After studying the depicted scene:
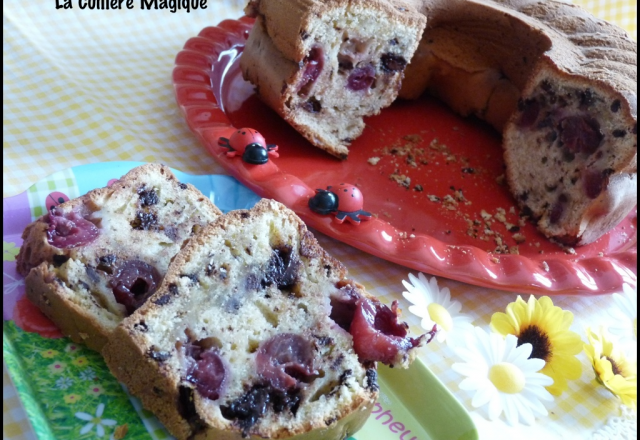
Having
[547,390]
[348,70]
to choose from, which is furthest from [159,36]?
[547,390]

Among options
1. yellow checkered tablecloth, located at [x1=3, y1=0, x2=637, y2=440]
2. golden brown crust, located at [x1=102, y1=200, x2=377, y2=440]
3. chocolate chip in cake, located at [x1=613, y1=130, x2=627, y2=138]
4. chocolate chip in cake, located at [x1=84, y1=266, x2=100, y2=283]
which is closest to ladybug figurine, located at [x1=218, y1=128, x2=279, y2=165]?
yellow checkered tablecloth, located at [x1=3, y1=0, x2=637, y2=440]

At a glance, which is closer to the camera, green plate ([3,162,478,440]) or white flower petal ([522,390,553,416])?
green plate ([3,162,478,440])

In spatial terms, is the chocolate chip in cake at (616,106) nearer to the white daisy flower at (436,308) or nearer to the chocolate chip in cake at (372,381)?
the white daisy flower at (436,308)

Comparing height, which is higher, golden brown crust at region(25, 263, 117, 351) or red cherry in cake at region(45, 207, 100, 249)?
red cherry in cake at region(45, 207, 100, 249)

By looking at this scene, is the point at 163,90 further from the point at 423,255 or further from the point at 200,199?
the point at 423,255

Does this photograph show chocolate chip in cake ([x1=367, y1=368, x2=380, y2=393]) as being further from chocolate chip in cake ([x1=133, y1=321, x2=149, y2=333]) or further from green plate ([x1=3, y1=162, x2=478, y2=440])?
chocolate chip in cake ([x1=133, y1=321, x2=149, y2=333])

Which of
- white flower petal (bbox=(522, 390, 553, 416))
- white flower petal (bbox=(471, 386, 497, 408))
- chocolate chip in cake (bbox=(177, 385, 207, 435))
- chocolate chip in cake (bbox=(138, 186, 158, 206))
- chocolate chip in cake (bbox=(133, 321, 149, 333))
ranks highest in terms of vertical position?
chocolate chip in cake (bbox=(138, 186, 158, 206))

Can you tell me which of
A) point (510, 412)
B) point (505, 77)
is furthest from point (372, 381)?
point (505, 77)

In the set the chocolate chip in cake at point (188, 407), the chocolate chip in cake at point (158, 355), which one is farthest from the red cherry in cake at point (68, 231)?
the chocolate chip in cake at point (188, 407)
